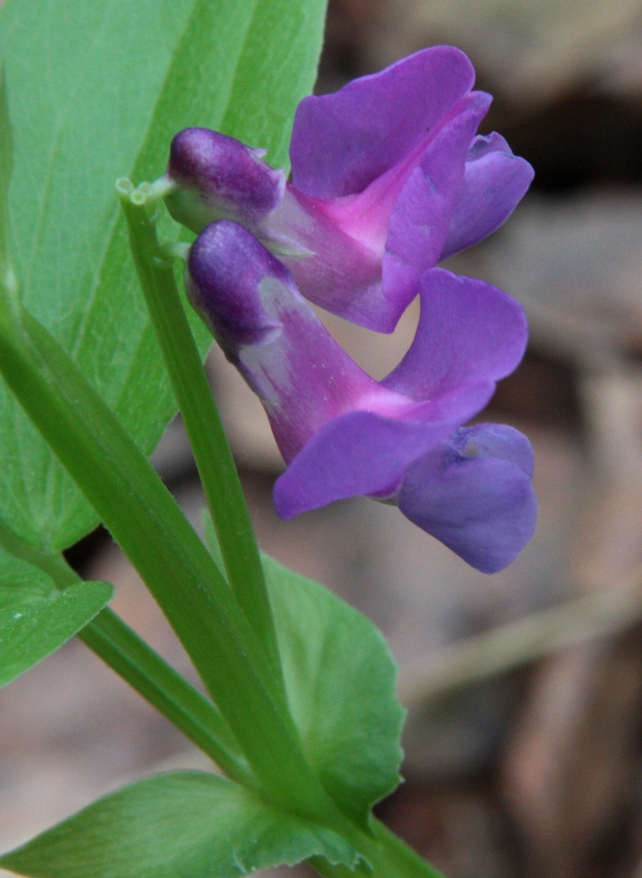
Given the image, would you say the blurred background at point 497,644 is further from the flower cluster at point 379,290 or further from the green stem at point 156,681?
the flower cluster at point 379,290

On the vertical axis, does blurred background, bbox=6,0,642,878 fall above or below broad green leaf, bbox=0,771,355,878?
below

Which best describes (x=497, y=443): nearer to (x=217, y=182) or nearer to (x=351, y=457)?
(x=351, y=457)

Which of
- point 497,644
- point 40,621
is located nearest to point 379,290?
point 40,621

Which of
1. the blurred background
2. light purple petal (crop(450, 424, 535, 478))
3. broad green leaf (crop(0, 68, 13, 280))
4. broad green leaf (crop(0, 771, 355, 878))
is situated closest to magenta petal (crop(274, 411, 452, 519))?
light purple petal (crop(450, 424, 535, 478))

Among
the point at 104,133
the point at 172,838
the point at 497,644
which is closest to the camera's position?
the point at 172,838

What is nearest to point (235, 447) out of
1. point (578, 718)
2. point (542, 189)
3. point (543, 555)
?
point (543, 555)

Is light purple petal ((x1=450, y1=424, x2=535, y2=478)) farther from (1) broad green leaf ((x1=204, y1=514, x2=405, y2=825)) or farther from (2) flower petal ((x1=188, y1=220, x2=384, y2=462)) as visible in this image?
(1) broad green leaf ((x1=204, y1=514, x2=405, y2=825))

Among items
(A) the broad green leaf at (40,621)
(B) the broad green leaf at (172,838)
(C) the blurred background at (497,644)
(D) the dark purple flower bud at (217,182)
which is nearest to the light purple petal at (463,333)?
(D) the dark purple flower bud at (217,182)
